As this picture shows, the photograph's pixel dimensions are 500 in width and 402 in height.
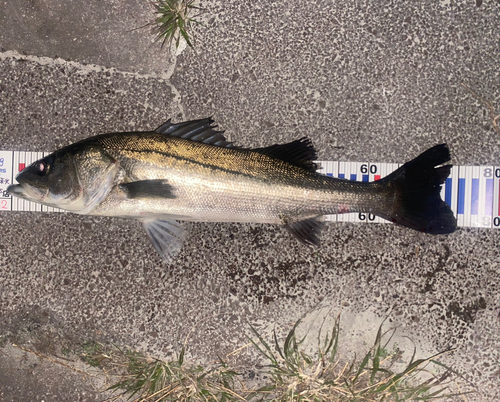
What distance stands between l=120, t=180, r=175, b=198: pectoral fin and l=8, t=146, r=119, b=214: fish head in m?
0.14

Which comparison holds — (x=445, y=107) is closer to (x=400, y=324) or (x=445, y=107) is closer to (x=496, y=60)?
(x=496, y=60)

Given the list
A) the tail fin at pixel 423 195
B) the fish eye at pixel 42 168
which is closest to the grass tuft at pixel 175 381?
the fish eye at pixel 42 168

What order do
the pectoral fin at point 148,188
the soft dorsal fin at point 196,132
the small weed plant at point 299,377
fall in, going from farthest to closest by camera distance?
the small weed plant at point 299,377 → the soft dorsal fin at point 196,132 → the pectoral fin at point 148,188

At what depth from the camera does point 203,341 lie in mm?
3168

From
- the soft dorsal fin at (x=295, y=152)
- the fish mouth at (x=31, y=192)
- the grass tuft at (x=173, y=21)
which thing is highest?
the grass tuft at (x=173, y=21)

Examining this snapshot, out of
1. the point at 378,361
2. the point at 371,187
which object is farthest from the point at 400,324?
the point at 371,187

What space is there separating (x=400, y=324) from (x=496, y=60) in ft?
7.25

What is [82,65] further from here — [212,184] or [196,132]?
[212,184]

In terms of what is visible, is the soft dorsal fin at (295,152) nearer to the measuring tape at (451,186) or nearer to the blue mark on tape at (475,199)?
the measuring tape at (451,186)

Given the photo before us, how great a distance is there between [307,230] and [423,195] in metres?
0.83

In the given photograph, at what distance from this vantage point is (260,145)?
3164 millimetres

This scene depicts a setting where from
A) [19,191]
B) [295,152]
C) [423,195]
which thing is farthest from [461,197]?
[19,191]

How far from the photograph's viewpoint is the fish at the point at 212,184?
2664 mm

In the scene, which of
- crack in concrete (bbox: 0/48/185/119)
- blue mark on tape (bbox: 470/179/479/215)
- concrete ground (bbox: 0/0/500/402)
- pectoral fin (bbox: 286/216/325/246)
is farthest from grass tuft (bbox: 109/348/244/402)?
blue mark on tape (bbox: 470/179/479/215)
